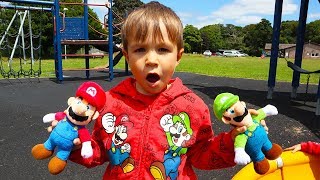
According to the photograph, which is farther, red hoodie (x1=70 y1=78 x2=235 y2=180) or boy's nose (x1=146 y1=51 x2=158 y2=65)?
Answer: red hoodie (x1=70 y1=78 x2=235 y2=180)

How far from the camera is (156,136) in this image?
128cm

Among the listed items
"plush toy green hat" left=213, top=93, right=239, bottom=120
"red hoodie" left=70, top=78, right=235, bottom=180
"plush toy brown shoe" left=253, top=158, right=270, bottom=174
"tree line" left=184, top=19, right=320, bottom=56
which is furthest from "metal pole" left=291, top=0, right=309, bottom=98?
"tree line" left=184, top=19, right=320, bottom=56

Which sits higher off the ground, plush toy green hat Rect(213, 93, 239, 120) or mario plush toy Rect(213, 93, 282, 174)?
plush toy green hat Rect(213, 93, 239, 120)

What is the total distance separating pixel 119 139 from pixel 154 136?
0.14 metres

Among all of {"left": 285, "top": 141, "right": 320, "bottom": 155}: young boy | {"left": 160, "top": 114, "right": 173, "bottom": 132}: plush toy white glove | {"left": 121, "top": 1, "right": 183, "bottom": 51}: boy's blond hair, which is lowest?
{"left": 285, "top": 141, "right": 320, "bottom": 155}: young boy

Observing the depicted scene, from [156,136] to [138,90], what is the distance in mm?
199

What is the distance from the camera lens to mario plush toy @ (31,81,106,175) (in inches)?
42.5

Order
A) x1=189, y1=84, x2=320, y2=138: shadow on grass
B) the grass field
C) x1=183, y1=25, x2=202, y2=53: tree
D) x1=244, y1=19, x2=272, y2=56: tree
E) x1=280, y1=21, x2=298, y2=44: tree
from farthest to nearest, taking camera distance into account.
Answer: x1=280, y1=21, x2=298, y2=44: tree → x1=183, y1=25, x2=202, y2=53: tree → x1=244, y1=19, x2=272, y2=56: tree → the grass field → x1=189, y1=84, x2=320, y2=138: shadow on grass

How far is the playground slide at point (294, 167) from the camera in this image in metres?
2.26

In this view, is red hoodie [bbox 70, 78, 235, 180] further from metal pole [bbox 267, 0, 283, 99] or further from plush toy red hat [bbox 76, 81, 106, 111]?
metal pole [bbox 267, 0, 283, 99]

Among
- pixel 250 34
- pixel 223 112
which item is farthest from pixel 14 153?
pixel 250 34

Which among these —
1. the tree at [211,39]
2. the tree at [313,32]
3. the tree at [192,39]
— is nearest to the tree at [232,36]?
the tree at [211,39]

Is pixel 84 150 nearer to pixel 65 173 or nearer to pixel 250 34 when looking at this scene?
pixel 65 173

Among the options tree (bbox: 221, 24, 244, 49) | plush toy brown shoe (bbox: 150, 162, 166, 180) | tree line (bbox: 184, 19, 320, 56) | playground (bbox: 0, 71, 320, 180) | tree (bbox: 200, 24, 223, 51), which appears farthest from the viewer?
tree (bbox: 221, 24, 244, 49)
